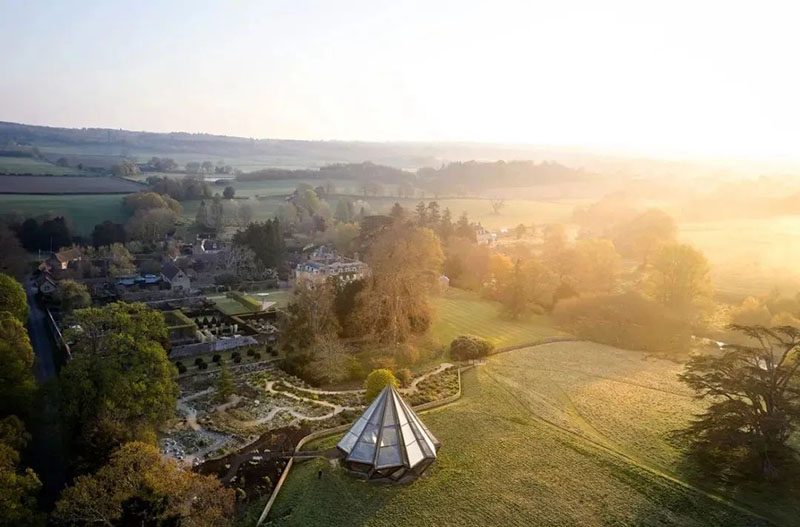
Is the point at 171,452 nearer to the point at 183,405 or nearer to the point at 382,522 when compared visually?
the point at 183,405

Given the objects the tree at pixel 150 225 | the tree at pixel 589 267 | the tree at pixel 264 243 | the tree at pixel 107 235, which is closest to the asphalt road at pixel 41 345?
the tree at pixel 107 235

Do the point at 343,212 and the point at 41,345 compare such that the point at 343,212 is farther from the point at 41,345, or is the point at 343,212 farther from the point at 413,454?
the point at 413,454

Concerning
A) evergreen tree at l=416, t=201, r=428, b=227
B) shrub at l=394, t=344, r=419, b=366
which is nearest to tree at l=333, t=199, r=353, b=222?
evergreen tree at l=416, t=201, r=428, b=227

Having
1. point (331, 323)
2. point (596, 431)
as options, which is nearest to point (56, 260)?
point (331, 323)

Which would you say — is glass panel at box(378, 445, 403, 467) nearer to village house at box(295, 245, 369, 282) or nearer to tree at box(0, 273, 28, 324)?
tree at box(0, 273, 28, 324)

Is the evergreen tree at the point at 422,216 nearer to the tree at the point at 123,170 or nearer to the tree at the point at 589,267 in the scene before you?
the tree at the point at 589,267

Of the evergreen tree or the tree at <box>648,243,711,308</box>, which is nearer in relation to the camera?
the tree at <box>648,243,711,308</box>
